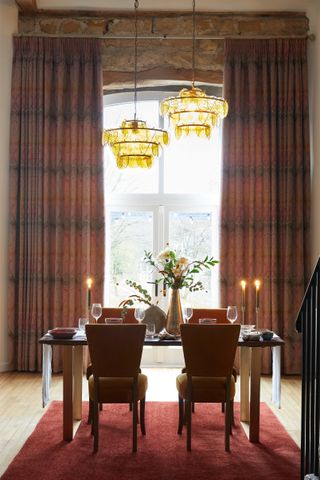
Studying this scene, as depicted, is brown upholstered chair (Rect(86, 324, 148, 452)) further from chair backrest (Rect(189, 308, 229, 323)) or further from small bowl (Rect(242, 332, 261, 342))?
chair backrest (Rect(189, 308, 229, 323))

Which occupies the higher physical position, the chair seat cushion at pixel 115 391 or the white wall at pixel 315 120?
the white wall at pixel 315 120

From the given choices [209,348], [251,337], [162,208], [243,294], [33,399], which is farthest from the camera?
[162,208]

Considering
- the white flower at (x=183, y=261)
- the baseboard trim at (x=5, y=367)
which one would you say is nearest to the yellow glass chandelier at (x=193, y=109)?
the white flower at (x=183, y=261)

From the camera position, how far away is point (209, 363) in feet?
15.4

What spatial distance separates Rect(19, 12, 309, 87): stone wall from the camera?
305 inches

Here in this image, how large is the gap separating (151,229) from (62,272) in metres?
1.23

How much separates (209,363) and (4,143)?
4.05m

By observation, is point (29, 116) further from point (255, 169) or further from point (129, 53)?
point (255, 169)

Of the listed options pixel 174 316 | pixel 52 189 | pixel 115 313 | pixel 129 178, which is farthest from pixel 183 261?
pixel 129 178

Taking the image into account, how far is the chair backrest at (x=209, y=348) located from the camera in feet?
15.1

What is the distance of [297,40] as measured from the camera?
762 cm

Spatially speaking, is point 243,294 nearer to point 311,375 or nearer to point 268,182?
point 311,375

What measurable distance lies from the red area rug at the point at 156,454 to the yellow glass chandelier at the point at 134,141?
2071mm

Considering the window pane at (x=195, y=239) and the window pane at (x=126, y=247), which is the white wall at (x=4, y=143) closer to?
the window pane at (x=126, y=247)
